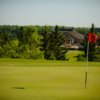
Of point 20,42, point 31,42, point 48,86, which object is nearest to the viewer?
point 48,86

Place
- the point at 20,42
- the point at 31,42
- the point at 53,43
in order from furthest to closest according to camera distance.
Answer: the point at 31,42 < the point at 20,42 < the point at 53,43

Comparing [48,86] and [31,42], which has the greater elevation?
[48,86]

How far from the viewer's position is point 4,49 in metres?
26.4

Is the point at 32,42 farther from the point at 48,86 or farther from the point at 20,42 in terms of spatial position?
the point at 48,86

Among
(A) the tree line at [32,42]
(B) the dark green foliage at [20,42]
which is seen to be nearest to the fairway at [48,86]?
(A) the tree line at [32,42]

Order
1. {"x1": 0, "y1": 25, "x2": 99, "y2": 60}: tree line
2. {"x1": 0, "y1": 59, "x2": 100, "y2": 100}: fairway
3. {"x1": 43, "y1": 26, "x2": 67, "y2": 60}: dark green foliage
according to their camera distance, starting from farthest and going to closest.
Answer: {"x1": 0, "y1": 25, "x2": 99, "y2": 60}: tree line, {"x1": 43, "y1": 26, "x2": 67, "y2": 60}: dark green foliage, {"x1": 0, "y1": 59, "x2": 100, "y2": 100}: fairway

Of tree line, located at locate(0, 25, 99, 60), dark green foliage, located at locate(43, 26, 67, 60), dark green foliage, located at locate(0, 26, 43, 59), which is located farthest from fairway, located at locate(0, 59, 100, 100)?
dark green foliage, located at locate(0, 26, 43, 59)

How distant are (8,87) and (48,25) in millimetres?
21834

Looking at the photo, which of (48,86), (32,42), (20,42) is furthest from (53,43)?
(48,86)

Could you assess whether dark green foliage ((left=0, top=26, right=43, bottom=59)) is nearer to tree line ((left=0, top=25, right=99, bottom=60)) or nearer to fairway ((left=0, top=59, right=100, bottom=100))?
tree line ((left=0, top=25, right=99, bottom=60))

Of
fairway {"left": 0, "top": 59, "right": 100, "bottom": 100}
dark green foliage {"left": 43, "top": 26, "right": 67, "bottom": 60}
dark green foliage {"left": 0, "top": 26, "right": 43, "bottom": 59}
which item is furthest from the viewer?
dark green foliage {"left": 0, "top": 26, "right": 43, "bottom": 59}

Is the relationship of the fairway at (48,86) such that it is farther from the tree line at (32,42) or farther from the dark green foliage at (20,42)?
the dark green foliage at (20,42)

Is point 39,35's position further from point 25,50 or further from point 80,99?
point 80,99

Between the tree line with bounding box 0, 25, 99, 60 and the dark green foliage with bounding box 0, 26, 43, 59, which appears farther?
the dark green foliage with bounding box 0, 26, 43, 59
